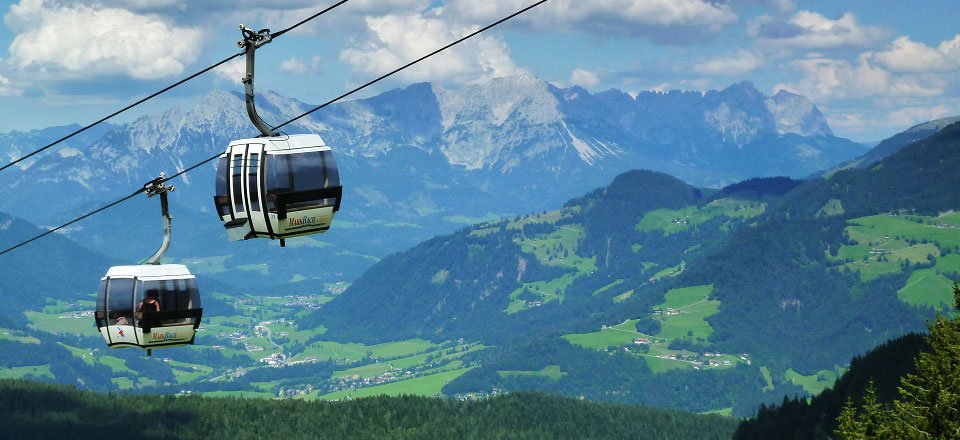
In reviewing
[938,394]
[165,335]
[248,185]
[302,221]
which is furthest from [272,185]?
[938,394]

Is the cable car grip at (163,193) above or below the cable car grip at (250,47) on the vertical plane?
below

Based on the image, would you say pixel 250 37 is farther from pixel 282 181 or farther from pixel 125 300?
pixel 125 300

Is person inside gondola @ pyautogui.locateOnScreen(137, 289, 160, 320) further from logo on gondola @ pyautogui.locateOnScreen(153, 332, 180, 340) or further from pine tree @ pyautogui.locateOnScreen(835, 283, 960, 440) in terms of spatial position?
pine tree @ pyautogui.locateOnScreen(835, 283, 960, 440)

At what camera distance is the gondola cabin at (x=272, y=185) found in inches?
1510

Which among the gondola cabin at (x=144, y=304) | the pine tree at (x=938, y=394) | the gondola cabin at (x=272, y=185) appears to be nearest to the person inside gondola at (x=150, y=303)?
the gondola cabin at (x=144, y=304)

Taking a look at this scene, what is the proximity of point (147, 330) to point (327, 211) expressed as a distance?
9684 mm

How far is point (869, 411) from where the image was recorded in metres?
48.0

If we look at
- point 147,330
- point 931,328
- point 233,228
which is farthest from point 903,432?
point 147,330

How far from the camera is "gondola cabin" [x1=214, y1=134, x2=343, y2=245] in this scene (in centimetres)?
3834

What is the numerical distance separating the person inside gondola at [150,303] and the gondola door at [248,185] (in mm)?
7125

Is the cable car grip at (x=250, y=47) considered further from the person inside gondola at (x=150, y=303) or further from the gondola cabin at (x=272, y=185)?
the person inside gondola at (x=150, y=303)

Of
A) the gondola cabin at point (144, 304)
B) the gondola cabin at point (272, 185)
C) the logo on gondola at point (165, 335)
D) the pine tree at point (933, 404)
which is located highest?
the gondola cabin at point (272, 185)

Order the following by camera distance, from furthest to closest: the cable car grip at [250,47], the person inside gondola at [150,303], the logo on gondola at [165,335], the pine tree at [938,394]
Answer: the logo on gondola at [165,335] → the person inside gondola at [150,303] → the pine tree at [938,394] → the cable car grip at [250,47]

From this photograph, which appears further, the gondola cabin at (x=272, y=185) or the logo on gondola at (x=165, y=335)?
the logo on gondola at (x=165, y=335)
